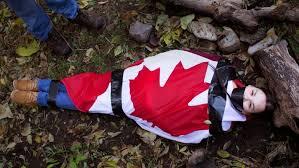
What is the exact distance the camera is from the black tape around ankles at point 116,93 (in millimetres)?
4375

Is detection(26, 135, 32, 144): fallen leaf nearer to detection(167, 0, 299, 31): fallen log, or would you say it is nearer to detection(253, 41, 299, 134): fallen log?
detection(167, 0, 299, 31): fallen log

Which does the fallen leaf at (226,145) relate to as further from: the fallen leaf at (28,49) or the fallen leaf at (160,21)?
the fallen leaf at (28,49)

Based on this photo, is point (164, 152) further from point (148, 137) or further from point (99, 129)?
point (99, 129)

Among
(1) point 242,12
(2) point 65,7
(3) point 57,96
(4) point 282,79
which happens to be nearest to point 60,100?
(3) point 57,96

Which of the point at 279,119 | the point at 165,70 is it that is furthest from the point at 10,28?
the point at 279,119

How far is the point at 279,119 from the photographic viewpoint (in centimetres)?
412

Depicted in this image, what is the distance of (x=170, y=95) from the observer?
4227mm

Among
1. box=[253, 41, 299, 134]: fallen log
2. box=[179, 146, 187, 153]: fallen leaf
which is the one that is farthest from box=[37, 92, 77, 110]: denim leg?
box=[253, 41, 299, 134]: fallen log

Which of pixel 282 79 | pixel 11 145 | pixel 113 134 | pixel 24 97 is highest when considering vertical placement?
pixel 282 79

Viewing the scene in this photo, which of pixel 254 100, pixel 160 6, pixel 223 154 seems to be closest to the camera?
pixel 254 100

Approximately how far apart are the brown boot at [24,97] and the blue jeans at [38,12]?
649mm

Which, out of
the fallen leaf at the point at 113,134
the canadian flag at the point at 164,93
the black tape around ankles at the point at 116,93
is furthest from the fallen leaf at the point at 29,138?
the black tape around ankles at the point at 116,93

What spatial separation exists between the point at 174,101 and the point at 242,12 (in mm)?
1255

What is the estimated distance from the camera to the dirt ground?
435cm
